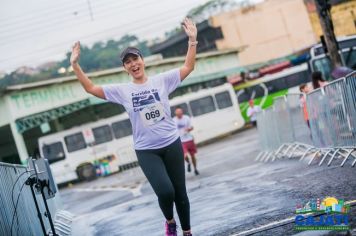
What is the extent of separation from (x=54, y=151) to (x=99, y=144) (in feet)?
8.60

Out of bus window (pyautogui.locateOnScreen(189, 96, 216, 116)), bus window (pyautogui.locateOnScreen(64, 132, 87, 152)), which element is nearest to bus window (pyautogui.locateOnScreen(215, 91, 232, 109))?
bus window (pyautogui.locateOnScreen(189, 96, 216, 116))

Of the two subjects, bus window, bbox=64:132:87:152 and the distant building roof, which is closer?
bus window, bbox=64:132:87:152

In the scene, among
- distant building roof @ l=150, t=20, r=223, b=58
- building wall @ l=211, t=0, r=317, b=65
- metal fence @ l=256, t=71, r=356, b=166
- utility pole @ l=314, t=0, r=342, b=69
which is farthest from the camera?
building wall @ l=211, t=0, r=317, b=65

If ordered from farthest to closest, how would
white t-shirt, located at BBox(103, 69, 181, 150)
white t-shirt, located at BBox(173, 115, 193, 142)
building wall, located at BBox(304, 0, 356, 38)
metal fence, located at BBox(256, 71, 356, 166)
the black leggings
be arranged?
building wall, located at BBox(304, 0, 356, 38), white t-shirt, located at BBox(173, 115, 193, 142), metal fence, located at BBox(256, 71, 356, 166), white t-shirt, located at BBox(103, 69, 181, 150), the black leggings

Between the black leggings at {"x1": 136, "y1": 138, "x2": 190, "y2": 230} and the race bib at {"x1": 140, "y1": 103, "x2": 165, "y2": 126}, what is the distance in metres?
0.27

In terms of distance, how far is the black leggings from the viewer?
17.8 ft

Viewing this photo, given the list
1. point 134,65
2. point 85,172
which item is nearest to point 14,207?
point 134,65

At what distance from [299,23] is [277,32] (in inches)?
94.7

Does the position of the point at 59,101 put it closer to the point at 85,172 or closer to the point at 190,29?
the point at 85,172

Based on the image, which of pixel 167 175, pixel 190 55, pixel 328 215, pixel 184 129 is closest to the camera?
pixel 328 215

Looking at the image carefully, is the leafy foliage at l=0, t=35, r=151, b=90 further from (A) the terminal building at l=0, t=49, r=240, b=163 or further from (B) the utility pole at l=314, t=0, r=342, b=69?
(B) the utility pole at l=314, t=0, r=342, b=69

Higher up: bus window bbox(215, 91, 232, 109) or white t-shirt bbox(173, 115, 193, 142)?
white t-shirt bbox(173, 115, 193, 142)

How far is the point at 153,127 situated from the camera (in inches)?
218

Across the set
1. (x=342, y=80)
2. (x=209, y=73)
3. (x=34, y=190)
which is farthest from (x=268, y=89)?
(x=34, y=190)
